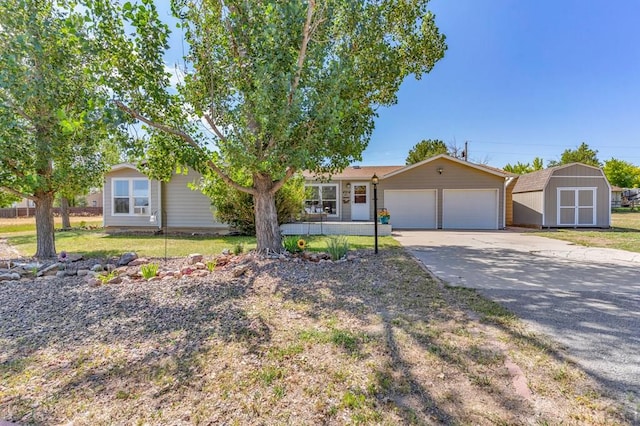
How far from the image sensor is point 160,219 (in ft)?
45.0

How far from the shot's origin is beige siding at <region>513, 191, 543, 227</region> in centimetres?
1591

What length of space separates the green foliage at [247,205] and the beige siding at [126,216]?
398cm

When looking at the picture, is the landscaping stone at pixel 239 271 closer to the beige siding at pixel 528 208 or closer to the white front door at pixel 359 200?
the white front door at pixel 359 200

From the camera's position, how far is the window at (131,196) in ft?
45.5

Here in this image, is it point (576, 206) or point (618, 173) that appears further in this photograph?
point (618, 173)

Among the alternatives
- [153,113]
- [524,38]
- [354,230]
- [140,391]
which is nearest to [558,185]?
[524,38]

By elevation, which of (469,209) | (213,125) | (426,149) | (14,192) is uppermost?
(426,149)

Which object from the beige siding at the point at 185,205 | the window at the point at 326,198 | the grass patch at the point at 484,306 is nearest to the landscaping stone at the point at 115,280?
the grass patch at the point at 484,306

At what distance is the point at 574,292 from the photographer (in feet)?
14.9

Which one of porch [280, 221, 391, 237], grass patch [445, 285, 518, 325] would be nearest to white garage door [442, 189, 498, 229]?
porch [280, 221, 391, 237]

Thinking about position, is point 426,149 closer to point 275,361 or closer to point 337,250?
point 337,250

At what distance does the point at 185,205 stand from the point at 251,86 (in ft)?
30.4

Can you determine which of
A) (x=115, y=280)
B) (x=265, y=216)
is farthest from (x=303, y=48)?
(x=115, y=280)

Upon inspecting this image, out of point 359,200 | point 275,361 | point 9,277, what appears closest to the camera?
point 275,361
